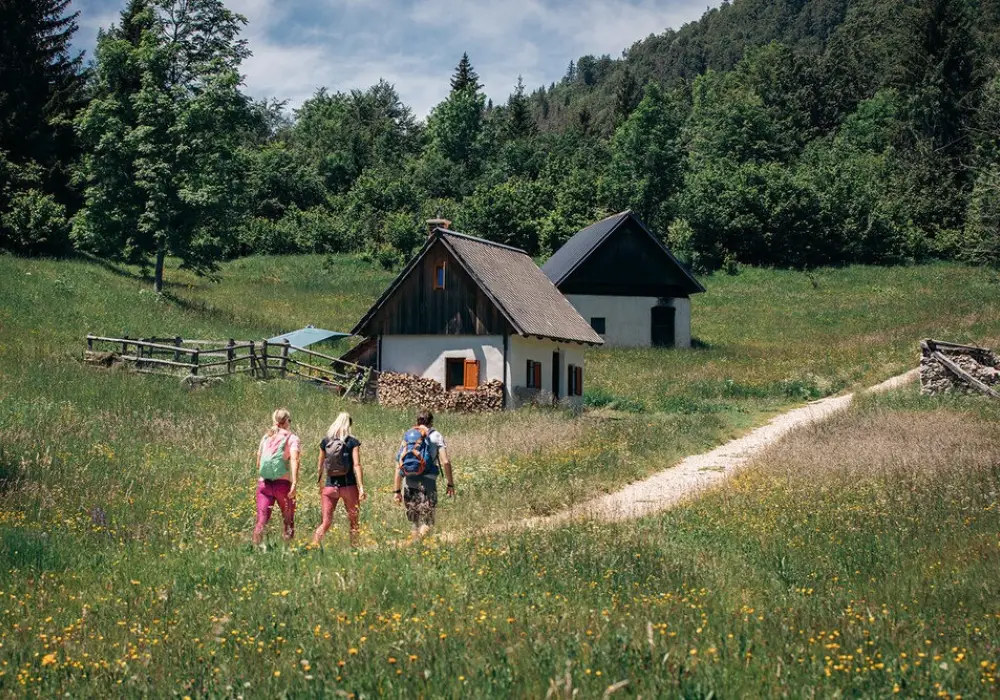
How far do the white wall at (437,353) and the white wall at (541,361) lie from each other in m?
0.39

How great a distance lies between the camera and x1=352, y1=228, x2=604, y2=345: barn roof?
32.2m

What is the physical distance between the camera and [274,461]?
40.7 feet

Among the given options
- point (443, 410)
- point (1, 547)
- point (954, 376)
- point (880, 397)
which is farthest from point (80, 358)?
point (954, 376)

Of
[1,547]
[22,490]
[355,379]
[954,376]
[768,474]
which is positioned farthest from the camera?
[355,379]

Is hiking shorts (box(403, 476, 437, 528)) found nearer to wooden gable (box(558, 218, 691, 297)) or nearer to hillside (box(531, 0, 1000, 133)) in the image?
wooden gable (box(558, 218, 691, 297))

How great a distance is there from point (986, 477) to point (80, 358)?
25.7m

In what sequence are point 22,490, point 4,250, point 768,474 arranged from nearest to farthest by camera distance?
point 22,490 < point 768,474 < point 4,250

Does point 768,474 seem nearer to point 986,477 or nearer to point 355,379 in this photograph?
point 986,477

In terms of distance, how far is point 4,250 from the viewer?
44750 millimetres


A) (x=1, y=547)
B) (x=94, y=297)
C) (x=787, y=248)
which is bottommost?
(x=1, y=547)

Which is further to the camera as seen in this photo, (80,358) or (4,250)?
(4,250)

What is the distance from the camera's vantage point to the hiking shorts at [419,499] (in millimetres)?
12602

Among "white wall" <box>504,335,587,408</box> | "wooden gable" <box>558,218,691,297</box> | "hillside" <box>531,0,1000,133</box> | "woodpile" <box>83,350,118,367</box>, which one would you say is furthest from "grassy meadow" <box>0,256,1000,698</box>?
"hillside" <box>531,0,1000,133</box>

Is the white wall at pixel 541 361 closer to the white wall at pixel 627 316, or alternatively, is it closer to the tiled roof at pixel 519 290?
the tiled roof at pixel 519 290
